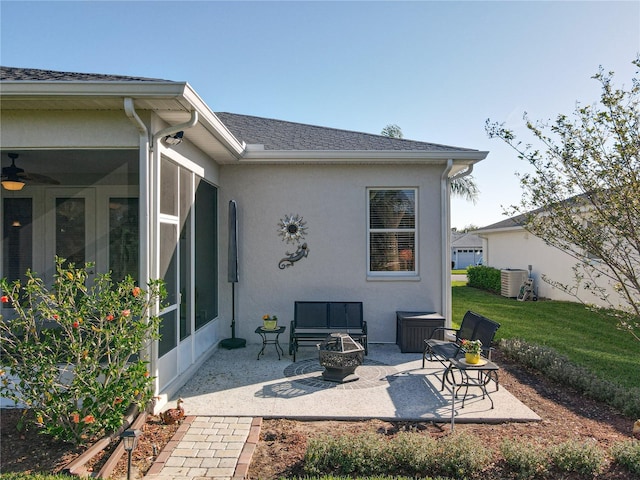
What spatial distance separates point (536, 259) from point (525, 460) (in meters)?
15.1

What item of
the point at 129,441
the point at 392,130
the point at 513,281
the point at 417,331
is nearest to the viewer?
the point at 129,441

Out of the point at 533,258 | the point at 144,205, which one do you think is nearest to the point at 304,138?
the point at 144,205

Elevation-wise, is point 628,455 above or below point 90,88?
below

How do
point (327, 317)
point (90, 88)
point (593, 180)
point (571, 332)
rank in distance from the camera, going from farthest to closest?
point (571, 332) < point (327, 317) < point (593, 180) < point (90, 88)

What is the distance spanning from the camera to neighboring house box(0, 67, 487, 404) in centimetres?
456

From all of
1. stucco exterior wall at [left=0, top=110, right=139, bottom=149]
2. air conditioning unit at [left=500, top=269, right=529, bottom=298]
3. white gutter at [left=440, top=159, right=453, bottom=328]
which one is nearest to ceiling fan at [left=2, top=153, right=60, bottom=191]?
stucco exterior wall at [left=0, top=110, right=139, bottom=149]

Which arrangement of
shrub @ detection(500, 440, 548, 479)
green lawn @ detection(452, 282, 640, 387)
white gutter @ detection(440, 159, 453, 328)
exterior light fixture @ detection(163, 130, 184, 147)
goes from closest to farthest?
shrub @ detection(500, 440, 548, 479)
exterior light fixture @ detection(163, 130, 184, 147)
green lawn @ detection(452, 282, 640, 387)
white gutter @ detection(440, 159, 453, 328)

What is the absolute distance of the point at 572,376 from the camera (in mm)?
5750

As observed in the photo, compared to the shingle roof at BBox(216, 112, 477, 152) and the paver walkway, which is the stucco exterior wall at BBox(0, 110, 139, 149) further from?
the shingle roof at BBox(216, 112, 477, 152)

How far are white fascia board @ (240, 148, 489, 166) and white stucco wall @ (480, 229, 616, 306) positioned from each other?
6.58 meters

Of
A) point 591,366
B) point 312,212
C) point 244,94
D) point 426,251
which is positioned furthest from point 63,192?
point 591,366

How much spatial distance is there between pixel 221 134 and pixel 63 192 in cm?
301

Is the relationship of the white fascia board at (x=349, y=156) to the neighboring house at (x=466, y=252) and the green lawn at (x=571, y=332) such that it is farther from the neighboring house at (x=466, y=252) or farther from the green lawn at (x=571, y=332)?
the neighboring house at (x=466, y=252)

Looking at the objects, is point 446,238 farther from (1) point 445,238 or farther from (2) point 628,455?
(2) point 628,455
